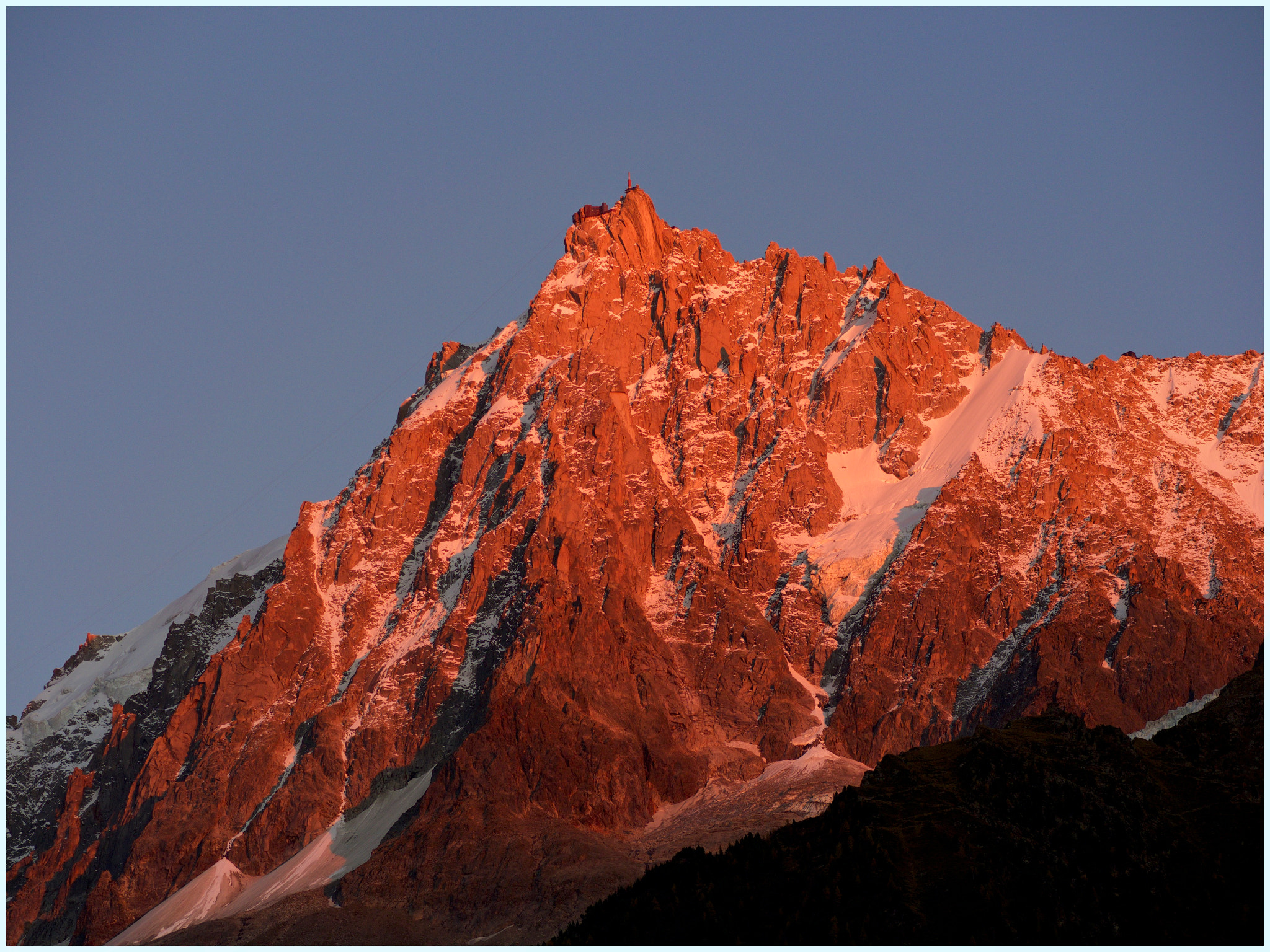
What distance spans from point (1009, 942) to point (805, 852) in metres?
24.2

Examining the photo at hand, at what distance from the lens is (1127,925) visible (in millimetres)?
141500

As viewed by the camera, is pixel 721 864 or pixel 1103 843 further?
pixel 721 864

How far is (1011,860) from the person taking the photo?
151 m

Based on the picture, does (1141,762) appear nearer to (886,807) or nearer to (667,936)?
(886,807)

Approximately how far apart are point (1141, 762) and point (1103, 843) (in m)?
20.5

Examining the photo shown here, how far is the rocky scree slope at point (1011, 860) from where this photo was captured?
466 feet

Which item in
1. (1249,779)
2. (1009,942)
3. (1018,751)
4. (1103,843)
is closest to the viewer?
(1009,942)

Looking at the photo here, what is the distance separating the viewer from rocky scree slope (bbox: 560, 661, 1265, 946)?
466 ft

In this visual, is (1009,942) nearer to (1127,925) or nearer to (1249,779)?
(1127,925)

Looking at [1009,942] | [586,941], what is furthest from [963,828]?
[586,941]

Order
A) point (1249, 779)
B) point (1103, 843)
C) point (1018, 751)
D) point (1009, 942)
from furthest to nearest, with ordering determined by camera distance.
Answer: point (1018, 751)
point (1249, 779)
point (1103, 843)
point (1009, 942)

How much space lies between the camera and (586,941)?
159500mm

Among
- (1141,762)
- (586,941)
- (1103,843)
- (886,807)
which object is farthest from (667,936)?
(1141,762)

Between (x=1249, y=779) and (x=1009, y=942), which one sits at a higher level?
(x=1249, y=779)
